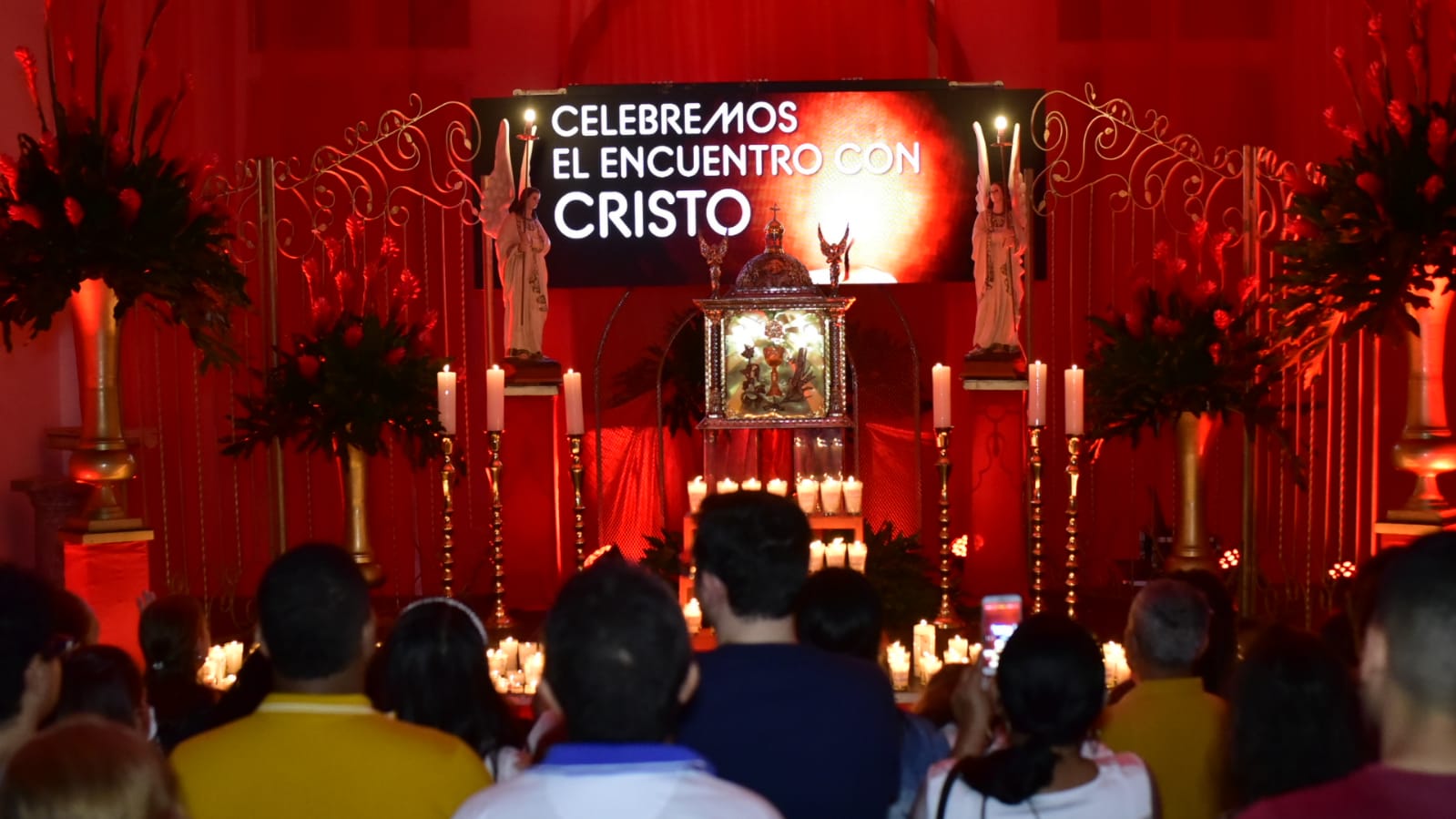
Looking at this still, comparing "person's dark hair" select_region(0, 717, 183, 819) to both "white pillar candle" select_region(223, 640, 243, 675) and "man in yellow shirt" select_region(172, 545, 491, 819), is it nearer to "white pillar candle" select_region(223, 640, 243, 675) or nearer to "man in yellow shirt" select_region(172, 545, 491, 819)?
"man in yellow shirt" select_region(172, 545, 491, 819)

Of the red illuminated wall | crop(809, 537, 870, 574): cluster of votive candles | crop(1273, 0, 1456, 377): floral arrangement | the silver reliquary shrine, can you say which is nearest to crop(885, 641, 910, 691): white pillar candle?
crop(809, 537, 870, 574): cluster of votive candles

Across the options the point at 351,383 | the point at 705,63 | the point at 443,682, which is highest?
the point at 705,63

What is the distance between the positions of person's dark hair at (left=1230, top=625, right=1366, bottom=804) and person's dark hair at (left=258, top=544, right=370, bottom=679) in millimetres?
1468

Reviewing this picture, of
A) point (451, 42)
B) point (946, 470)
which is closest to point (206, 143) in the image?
point (451, 42)

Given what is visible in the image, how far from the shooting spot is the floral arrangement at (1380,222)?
655cm

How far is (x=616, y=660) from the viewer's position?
215 centimetres

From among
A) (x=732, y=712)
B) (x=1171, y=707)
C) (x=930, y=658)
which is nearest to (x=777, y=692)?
(x=732, y=712)

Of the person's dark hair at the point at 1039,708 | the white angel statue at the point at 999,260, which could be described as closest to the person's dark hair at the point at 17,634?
the person's dark hair at the point at 1039,708

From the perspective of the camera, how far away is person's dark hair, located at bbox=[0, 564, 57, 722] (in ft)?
9.14

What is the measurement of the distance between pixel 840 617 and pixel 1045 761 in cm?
78

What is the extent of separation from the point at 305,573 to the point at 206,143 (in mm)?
8523

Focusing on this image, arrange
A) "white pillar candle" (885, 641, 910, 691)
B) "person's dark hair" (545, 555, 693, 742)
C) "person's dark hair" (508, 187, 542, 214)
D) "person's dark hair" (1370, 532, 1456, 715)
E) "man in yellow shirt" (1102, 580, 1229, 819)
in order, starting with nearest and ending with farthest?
"person's dark hair" (1370, 532, 1456, 715) → "person's dark hair" (545, 555, 693, 742) → "man in yellow shirt" (1102, 580, 1229, 819) → "white pillar candle" (885, 641, 910, 691) → "person's dark hair" (508, 187, 542, 214)

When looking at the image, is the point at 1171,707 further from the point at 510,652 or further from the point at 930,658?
the point at 510,652

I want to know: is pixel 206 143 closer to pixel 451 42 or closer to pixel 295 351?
pixel 451 42
